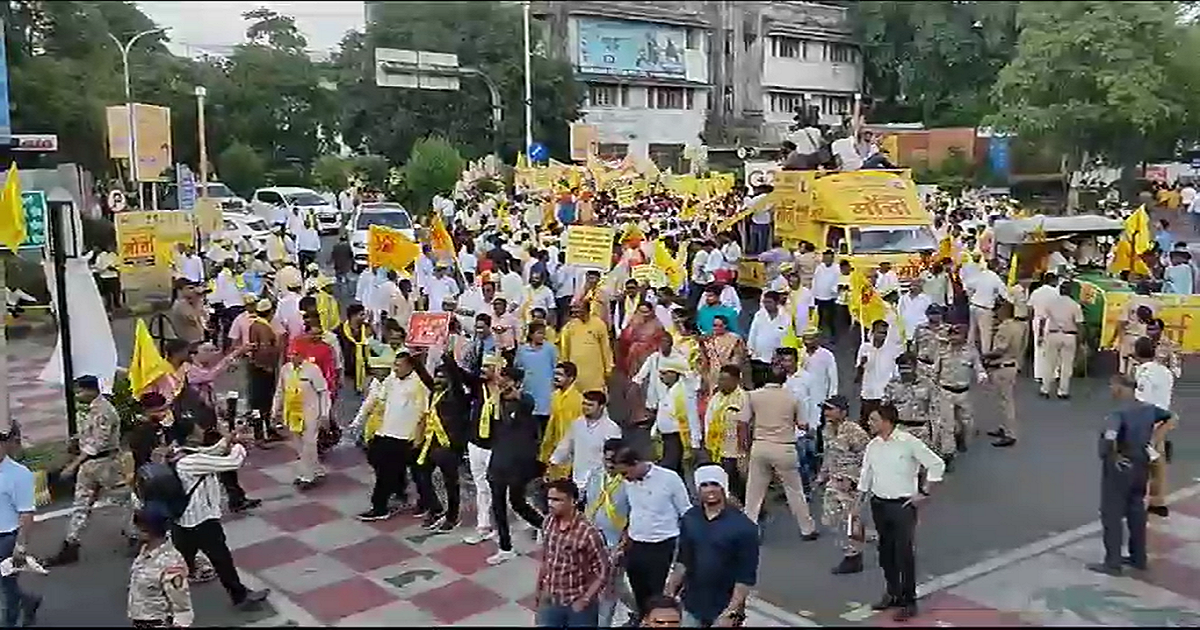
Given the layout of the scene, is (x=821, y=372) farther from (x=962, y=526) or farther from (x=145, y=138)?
(x=145, y=138)

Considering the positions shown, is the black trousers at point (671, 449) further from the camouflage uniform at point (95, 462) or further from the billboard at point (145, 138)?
the billboard at point (145, 138)

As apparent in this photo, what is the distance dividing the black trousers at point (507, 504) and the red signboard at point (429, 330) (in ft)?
8.93

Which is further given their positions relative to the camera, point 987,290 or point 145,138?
point 145,138

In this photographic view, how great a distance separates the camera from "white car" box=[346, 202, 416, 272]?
2398 centimetres

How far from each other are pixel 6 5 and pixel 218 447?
19.4 metres

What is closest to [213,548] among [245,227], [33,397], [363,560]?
[363,560]

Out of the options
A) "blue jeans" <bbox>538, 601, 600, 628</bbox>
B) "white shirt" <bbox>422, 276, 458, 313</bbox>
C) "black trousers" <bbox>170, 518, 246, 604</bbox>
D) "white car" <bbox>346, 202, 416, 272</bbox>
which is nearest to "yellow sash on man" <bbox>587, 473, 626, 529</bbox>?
"blue jeans" <bbox>538, 601, 600, 628</bbox>

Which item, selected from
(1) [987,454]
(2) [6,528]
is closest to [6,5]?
(2) [6,528]

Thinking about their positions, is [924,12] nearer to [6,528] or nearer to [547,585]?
[547,585]

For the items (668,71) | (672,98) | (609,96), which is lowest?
(672,98)

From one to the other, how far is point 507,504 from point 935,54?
5.39 m

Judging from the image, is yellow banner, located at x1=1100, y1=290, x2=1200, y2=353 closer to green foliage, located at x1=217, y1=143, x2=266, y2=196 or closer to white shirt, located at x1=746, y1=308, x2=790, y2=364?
white shirt, located at x1=746, y1=308, x2=790, y2=364

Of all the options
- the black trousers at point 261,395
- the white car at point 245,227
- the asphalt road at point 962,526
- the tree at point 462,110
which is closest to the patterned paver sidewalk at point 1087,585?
the asphalt road at point 962,526

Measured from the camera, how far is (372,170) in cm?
4094
